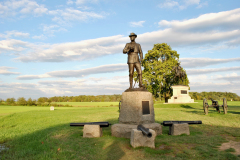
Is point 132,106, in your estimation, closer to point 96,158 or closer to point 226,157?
point 96,158

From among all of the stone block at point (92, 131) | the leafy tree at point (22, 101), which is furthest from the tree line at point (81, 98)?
the stone block at point (92, 131)

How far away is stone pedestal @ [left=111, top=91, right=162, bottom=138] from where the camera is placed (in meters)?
7.41

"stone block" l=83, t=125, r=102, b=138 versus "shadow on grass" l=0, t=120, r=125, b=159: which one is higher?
"stone block" l=83, t=125, r=102, b=138

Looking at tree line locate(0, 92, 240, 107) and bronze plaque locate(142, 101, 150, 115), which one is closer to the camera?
bronze plaque locate(142, 101, 150, 115)

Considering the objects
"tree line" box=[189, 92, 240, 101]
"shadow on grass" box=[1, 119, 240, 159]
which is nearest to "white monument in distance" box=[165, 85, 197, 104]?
"tree line" box=[189, 92, 240, 101]

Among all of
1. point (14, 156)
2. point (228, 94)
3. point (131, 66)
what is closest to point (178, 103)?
point (131, 66)

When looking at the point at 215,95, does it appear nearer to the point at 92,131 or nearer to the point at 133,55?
the point at 133,55

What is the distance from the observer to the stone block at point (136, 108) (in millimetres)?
7508

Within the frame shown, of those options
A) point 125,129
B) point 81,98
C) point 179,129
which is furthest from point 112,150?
point 81,98

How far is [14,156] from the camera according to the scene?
5.17 metres

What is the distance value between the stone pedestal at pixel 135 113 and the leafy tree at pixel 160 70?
23.7m

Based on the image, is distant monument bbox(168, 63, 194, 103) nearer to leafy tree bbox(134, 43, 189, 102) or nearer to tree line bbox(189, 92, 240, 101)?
leafy tree bbox(134, 43, 189, 102)

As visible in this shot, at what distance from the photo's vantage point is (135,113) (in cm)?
752

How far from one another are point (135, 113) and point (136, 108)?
0.21 meters
